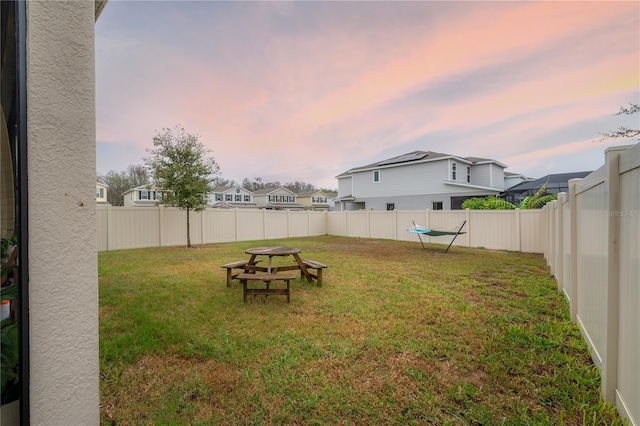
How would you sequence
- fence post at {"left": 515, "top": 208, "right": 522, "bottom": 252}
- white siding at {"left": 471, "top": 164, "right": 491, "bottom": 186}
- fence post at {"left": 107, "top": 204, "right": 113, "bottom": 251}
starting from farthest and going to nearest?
white siding at {"left": 471, "top": 164, "right": 491, "bottom": 186}, fence post at {"left": 107, "top": 204, "right": 113, "bottom": 251}, fence post at {"left": 515, "top": 208, "right": 522, "bottom": 252}

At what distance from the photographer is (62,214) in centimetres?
115

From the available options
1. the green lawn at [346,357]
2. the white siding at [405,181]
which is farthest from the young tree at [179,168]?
the white siding at [405,181]

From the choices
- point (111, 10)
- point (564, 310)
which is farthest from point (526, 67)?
point (111, 10)

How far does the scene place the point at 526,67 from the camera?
8219 mm

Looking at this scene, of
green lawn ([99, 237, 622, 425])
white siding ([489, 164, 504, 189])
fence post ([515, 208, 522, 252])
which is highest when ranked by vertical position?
white siding ([489, 164, 504, 189])

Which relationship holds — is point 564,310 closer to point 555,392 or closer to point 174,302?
point 555,392

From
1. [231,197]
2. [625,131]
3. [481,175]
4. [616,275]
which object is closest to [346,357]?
[616,275]

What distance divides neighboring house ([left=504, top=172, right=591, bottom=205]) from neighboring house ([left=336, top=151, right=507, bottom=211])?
929mm

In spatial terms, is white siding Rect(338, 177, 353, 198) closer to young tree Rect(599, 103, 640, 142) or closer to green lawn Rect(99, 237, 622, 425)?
young tree Rect(599, 103, 640, 142)

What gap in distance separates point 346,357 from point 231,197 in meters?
36.8

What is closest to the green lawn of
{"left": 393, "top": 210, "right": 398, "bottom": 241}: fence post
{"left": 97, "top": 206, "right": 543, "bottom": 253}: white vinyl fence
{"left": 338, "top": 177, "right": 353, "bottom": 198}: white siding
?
{"left": 97, "top": 206, "right": 543, "bottom": 253}: white vinyl fence

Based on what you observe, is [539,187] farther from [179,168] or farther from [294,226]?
[179,168]

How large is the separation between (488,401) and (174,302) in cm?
414

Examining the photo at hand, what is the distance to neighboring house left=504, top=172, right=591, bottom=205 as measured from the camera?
17391 millimetres
